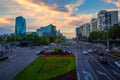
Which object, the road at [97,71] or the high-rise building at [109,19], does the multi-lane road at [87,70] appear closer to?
the road at [97,71]

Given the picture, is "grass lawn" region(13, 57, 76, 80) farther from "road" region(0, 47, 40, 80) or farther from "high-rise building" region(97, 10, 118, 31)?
"high-rise building" region(97, 10, 118, 31)

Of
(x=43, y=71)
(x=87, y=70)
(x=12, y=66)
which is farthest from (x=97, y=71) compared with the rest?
(x=12, y=66)

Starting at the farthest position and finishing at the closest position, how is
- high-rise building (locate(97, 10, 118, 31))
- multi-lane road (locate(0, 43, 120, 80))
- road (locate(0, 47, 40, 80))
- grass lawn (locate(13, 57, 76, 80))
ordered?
high-rise building (locate(97, 10, 118, 31)) → road (locate(0, 47, 40, 80)) → multi-lane road (locate(0, 43, 120, 80)) → grass lawn (locate(13, 57, 76, 80))

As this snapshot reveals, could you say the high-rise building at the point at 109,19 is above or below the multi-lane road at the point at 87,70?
above

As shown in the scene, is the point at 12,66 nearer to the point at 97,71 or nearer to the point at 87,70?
the point at 87,70

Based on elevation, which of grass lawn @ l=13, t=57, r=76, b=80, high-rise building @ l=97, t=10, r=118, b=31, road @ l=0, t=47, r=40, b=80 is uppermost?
high-rise building @ l=97, t=10, r=118, b=31

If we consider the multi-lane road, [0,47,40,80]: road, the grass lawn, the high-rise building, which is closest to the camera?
the grass lawn

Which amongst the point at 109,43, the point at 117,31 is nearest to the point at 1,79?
the point at 117,31

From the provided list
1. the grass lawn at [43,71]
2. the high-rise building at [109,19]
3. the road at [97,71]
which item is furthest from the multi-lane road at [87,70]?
the high-rise building at [109,19]

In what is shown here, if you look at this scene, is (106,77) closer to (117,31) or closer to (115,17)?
(117,31)

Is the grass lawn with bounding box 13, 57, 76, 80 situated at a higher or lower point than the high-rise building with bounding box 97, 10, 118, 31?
lower

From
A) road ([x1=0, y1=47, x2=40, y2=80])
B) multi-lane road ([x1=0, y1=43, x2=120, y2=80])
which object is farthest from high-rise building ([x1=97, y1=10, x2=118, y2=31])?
multi-lane road ([x1=0, y1=43, x2=120, y2=80])

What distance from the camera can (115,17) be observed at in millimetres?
172750

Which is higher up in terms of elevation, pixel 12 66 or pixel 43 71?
pixel 43 71
